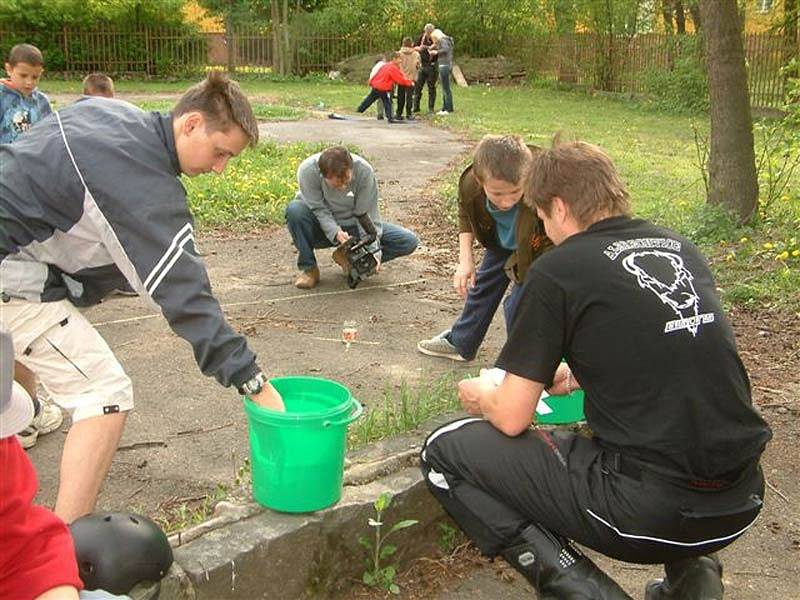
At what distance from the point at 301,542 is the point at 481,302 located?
2546 millimetres

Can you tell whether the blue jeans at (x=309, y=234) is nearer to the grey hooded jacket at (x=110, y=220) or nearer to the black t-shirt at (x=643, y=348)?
the grey hooded jacket at (x=110, y=220)

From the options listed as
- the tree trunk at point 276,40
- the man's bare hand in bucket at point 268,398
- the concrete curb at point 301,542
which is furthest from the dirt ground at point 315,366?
the tree trunk at point 276,40

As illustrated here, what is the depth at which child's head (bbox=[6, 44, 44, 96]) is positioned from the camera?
7.39m

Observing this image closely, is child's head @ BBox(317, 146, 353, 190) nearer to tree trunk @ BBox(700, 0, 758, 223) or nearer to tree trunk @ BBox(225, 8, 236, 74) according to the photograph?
tree trunk @ BBox(700, 0, 758, 223)

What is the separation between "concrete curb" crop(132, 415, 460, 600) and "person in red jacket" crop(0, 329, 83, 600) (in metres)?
0.63

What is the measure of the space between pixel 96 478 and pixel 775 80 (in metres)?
24.6

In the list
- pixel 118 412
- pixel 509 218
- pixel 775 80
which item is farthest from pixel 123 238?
pixel 775 80

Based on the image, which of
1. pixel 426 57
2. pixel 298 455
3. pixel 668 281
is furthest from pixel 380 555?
pixel 426 57

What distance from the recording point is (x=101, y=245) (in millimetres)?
3186

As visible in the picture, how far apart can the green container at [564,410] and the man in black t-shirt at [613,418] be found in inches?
34.8

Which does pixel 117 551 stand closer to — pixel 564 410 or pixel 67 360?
pixel 67 360

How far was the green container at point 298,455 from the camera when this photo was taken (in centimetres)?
306

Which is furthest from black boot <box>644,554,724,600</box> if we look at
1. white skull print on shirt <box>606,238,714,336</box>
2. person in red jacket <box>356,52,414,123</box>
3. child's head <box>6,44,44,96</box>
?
person in red jacket <box>356,52,414,123</box>

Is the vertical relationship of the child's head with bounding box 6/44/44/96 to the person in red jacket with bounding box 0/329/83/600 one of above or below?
above
